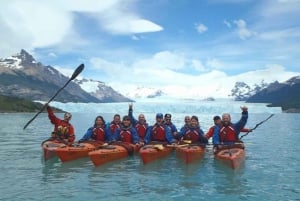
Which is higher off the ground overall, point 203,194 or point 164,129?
point 164,129

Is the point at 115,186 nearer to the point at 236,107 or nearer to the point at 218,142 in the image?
the point at 218,142

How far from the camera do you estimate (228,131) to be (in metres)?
17.9

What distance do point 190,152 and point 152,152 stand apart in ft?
5.23

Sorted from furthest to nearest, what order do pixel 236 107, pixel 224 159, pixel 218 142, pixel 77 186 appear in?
pixel 236 107 < pixel 218 142 < pixel 224 159 < pixel 77 186

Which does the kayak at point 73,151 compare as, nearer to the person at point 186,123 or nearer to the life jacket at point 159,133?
the life jacket at point 159,133

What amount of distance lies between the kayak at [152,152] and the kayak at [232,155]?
8.01ft

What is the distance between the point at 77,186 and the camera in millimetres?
13695

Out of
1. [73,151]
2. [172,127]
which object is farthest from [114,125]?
[73,151]

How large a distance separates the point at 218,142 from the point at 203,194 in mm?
5629

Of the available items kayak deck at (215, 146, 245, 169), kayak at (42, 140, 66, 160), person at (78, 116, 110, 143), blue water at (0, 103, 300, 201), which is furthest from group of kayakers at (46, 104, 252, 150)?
blue water at (0, 103, 300, 201)

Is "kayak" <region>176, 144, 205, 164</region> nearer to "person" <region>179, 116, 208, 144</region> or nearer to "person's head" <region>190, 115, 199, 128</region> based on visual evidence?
"person" <region>179, 116, 208, 144</region>

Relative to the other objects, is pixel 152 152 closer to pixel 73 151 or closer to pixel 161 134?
pixel 161 134

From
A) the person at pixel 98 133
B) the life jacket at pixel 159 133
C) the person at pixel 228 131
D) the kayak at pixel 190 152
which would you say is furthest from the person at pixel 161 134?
the person at pixel 228 131

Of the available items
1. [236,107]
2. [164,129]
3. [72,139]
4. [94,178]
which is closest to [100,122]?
[72,139]
